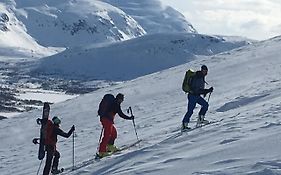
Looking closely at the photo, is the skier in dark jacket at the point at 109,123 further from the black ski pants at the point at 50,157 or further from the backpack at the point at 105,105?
the black ski pants at the point at 50,157

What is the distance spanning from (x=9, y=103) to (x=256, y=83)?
12631 centimetres

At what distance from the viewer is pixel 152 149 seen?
14867 mm

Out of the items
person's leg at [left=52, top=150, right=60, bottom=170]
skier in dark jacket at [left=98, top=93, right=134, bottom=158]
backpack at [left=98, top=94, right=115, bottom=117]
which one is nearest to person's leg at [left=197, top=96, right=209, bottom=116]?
skier in dark jacket at [left=98, top=93, right=134, bottom=158]

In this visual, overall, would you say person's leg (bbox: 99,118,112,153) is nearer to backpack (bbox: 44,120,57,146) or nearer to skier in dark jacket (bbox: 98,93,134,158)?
skier in dark jacket (bbox: 98,93,134,158)

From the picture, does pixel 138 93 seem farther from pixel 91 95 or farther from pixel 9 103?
pixel 9 103

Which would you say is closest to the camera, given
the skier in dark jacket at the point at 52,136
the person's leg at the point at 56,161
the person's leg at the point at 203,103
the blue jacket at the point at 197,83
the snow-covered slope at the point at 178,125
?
the snow-covered slope at the point at 178,125

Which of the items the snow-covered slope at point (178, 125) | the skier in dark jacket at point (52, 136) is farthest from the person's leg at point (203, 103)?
the skier in dark jacket at point (52, 136)

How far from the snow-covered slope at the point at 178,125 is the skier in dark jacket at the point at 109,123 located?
567 mm

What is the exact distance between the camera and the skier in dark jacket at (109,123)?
15828 millimetres

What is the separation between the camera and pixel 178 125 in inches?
851

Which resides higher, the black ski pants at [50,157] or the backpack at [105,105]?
the backpack at [105,105]

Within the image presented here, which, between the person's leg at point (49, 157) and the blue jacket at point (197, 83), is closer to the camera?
the person's leg at point (49, 157)

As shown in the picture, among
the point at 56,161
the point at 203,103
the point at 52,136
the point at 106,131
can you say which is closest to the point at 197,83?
the point at 203,103

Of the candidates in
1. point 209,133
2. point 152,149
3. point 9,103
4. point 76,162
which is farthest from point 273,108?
point 9,103
